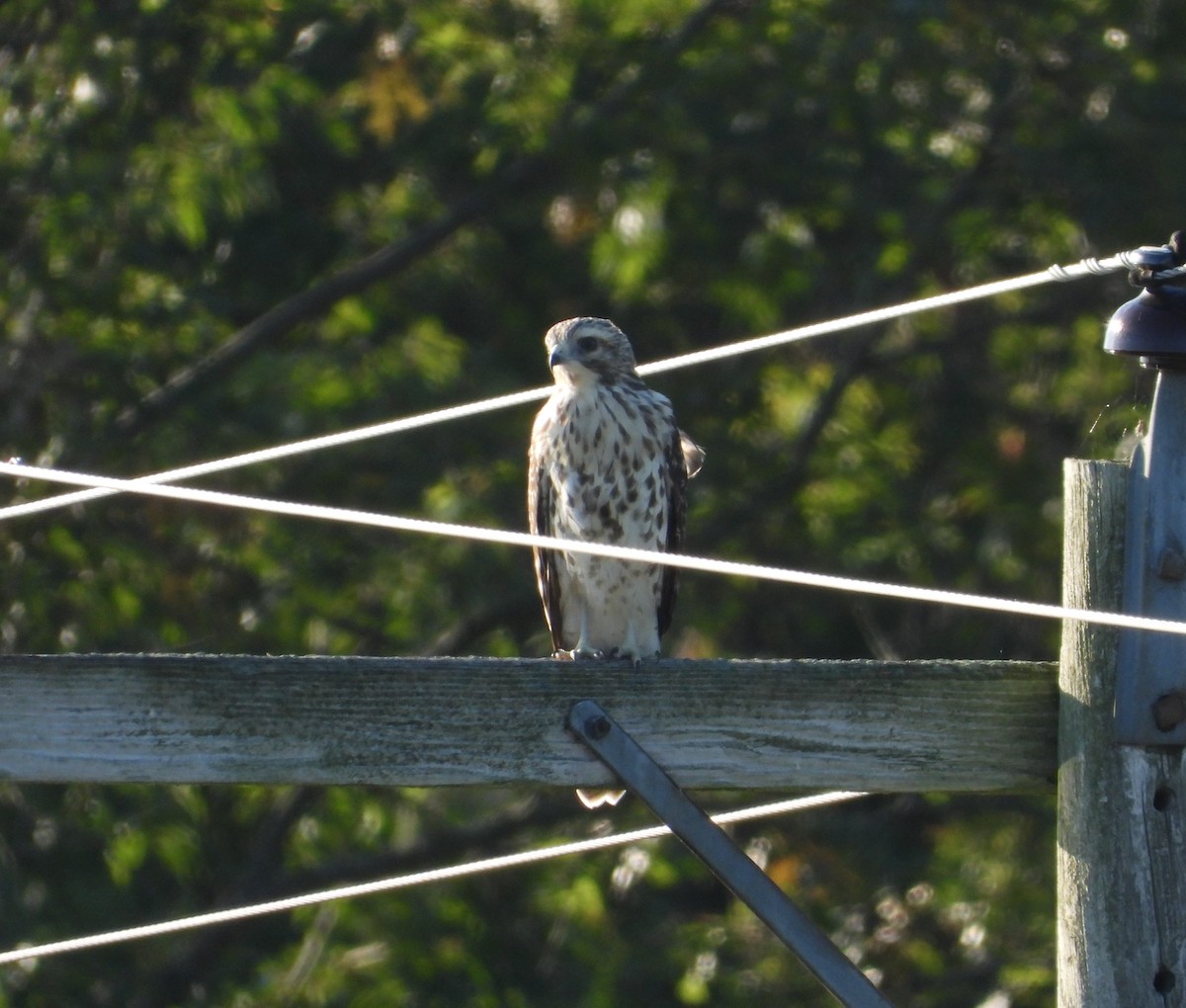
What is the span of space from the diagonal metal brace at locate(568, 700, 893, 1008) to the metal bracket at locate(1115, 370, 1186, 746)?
0.46 metres

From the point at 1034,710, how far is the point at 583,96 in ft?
21.6

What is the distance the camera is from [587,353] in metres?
5.20

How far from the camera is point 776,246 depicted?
30.6ft

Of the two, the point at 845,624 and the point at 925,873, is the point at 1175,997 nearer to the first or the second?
the point at 925,873

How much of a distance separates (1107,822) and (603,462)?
2583 millimetres

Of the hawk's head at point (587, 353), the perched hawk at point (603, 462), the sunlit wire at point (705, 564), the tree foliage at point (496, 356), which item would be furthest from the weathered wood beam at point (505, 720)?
the tree foliage at point (496, 356)

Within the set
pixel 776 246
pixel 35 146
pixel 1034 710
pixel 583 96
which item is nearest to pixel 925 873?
pixel 776 246

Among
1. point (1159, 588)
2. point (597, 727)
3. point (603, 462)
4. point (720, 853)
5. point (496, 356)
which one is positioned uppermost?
point (1159, 588)

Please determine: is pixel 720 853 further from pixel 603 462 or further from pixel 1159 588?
pixel 603 462

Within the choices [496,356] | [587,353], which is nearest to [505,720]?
[587,353]

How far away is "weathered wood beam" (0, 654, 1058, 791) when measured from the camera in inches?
102

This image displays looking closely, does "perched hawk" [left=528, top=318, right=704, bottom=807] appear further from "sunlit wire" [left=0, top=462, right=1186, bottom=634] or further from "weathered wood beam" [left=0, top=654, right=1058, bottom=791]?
"weathered wood beam" [left=0, top=654, right=1058, bottom=791]

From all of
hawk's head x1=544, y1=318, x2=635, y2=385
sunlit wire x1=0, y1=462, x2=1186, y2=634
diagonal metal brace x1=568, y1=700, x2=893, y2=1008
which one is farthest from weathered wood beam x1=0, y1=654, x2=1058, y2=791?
hawk's head x1=544, y1=318, x2=635, y2=385

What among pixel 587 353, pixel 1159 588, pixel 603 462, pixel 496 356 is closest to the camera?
pixel 1159 588
